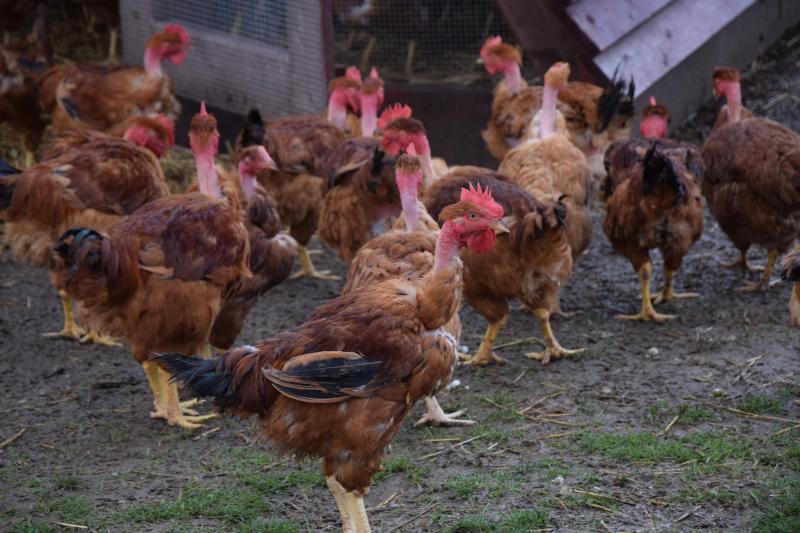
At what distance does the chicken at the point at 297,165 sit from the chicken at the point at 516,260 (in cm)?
136

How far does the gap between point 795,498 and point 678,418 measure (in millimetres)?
943

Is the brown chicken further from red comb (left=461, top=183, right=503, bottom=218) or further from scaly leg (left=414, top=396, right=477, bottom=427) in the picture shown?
red comb (left=461, top=183, right=503, bottom=218)

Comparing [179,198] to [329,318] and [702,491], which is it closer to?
[329,318]

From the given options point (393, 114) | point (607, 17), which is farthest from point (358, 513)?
point (607, 17)

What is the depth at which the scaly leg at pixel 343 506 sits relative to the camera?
146 inches

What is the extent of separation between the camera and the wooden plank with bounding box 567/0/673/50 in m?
7.67

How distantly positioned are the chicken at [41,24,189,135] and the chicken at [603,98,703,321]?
3879 millimetres

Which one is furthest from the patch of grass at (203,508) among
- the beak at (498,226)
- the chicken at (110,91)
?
the chicken at (110,91)

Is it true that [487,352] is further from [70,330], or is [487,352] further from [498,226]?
[70,330]

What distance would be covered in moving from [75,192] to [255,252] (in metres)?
1.12

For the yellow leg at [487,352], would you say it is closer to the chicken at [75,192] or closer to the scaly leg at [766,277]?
the scaly leg at [766,277]

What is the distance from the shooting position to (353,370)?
3.42 meters

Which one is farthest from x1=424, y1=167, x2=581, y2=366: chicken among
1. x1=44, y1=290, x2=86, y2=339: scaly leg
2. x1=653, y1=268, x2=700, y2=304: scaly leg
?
x1=44, y1=290, x2=86, y2=339: scaly leg

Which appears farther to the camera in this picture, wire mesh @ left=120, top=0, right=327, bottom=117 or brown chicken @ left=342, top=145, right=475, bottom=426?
wire mesh @ left=120, top=0, right=327, bottom=117
